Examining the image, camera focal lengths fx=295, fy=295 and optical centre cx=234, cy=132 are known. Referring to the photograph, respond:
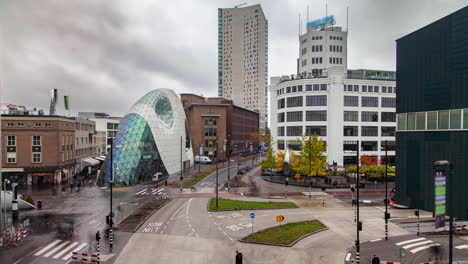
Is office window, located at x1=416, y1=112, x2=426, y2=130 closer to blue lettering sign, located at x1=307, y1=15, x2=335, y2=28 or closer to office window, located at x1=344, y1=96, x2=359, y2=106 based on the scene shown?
office window, located at x1=344, y1=96, x2=359, y2=106

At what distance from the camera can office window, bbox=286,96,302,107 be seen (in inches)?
2938

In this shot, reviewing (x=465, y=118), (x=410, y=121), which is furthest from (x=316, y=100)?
(x=465, y=118)

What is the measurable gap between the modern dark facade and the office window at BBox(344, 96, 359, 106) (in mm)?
45236

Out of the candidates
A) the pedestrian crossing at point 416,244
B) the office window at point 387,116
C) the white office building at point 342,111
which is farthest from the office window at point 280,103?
the pedestrian crossing at point 416,244

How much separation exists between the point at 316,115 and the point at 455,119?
50.3 metres

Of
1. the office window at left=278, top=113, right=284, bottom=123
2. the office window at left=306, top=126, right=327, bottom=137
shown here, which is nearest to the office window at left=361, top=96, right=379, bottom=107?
the office window at left=306, top=126, right=327, bottom=137

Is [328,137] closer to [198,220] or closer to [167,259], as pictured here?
[198,220]

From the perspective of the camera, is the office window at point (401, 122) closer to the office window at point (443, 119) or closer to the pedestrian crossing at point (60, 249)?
the office window at point (443, 119)

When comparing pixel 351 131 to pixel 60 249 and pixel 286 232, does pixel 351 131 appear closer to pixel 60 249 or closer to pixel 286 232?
pixel 286 232

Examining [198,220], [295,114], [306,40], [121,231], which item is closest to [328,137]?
[295,114]

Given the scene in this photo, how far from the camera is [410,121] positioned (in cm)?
2739

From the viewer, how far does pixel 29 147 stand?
53.8m

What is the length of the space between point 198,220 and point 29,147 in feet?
137

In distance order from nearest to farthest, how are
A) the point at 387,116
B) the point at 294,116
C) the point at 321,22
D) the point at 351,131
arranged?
the point at 351,131 < the point at 387,116 < the point at 294,116 < the point at 321,22
